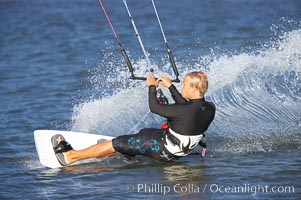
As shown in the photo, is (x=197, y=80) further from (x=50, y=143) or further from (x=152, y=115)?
(x=152, y=115)

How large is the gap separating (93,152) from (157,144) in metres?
0.76

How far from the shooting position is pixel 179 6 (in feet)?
78.0

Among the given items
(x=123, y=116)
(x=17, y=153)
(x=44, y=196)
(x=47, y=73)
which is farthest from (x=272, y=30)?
(x=44, y=196)

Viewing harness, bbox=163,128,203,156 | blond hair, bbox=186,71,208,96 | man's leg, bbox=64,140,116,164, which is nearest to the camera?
blond hair, bbox=186,71,208,96

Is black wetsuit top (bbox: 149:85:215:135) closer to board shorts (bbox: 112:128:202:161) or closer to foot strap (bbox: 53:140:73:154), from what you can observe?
board shorts (bbox: 112:128:202:161)

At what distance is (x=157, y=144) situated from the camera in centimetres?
855

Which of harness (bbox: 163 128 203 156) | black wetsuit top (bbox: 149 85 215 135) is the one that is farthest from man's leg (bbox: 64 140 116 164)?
black wetsuit top (bbox: 149 85 215 135)

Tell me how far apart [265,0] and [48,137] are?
1588 centimetres

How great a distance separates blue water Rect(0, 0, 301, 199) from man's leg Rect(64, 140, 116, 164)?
141 millimetres

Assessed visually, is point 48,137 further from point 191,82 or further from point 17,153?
point 191,82

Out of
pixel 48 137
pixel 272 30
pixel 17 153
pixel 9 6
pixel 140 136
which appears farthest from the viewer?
pixel 9 6

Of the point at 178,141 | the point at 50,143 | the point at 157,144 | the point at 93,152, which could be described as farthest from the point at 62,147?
the point at 178,141

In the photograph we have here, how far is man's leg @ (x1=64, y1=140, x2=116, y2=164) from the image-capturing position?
28.8 feet

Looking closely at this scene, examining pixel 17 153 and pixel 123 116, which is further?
pixel 123 116
